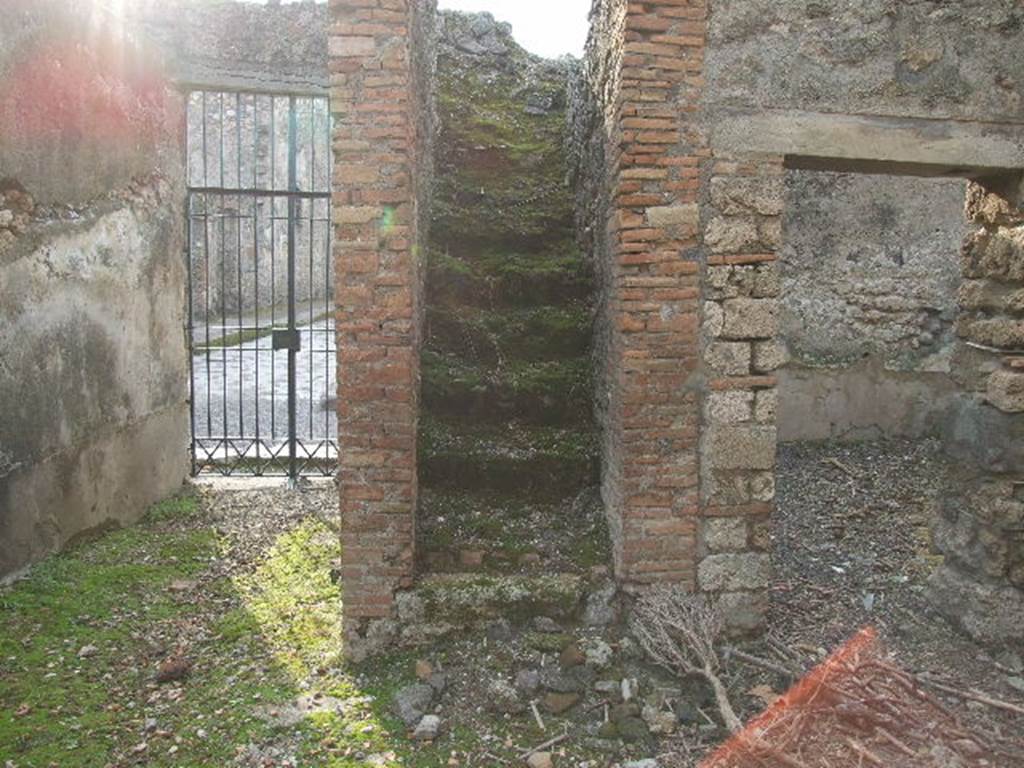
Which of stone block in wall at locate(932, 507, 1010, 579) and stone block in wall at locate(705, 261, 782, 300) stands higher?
stone block in wall at locate(705, 261, 782, 300)

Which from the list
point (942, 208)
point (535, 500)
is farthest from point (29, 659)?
point (942, 208)

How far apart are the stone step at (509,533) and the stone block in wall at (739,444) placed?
80 cm

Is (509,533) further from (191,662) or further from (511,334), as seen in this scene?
(191,662)

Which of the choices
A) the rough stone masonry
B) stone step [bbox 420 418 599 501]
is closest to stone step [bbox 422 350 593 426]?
stone step [bbox 420 418 599 501]

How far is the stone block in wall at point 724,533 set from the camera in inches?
154

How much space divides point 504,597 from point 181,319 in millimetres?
4456

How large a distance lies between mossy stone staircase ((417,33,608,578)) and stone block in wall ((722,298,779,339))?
1185mm

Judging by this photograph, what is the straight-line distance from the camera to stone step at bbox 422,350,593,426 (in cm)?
467

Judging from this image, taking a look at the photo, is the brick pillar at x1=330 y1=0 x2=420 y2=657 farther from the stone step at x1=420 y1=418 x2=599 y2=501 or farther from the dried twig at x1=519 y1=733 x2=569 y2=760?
the dried twig at x1=519 y1=733 x2=569 y2=760

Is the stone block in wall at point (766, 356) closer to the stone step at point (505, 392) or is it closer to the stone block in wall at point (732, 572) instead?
the stone block in wall at point (732, 572)

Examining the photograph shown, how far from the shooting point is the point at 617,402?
12.8ft

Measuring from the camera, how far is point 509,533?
429 cm

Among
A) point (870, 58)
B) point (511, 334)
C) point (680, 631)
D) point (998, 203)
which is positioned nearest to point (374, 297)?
point (511, 334)

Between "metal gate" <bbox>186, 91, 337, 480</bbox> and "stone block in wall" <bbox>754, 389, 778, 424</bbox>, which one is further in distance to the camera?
"metal gate" <bbox>186, 91, 337, 480</bbox>
